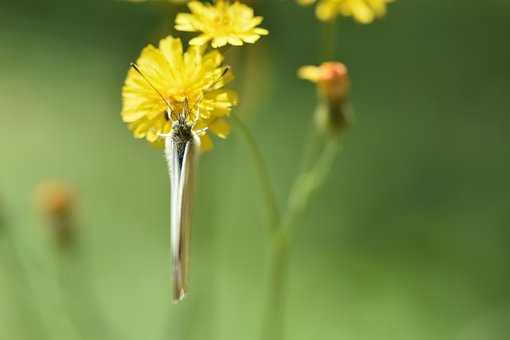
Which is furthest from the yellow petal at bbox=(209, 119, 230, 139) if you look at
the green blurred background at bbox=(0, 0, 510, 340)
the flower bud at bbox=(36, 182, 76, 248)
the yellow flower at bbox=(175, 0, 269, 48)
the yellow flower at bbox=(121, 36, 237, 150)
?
the flower bud at bbox=(36, 182, 76, 248)

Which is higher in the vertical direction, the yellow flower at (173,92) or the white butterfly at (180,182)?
the yellow flower at (173,92)

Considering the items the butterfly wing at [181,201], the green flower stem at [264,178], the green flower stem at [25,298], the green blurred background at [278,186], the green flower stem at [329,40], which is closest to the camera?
the butterfly wing at [181,201]

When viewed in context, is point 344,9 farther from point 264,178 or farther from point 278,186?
point 278,186

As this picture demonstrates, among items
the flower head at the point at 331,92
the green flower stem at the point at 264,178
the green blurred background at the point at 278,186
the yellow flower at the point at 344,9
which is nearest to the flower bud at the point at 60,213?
the green blurred background at the point at 278,186

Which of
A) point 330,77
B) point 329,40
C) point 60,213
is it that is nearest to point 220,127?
point 330,77

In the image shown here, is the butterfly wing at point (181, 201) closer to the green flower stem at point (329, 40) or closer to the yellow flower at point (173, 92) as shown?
the yellow flower at point (173, 92)

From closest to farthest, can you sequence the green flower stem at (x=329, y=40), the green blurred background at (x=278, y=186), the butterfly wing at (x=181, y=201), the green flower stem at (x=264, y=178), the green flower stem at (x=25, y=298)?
the butterfly wing at (x=181, y=201)
the green flower stem at (x=264, y=178)
the green flower stem at (x=329, y=40)
the green flower stem at (x=25, y=298)
the green blurred background at (x=278, y=186)

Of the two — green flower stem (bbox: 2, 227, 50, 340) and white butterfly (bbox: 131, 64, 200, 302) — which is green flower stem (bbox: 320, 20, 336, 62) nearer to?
white butterfly (bbox: 131, 64, 200, 302)
